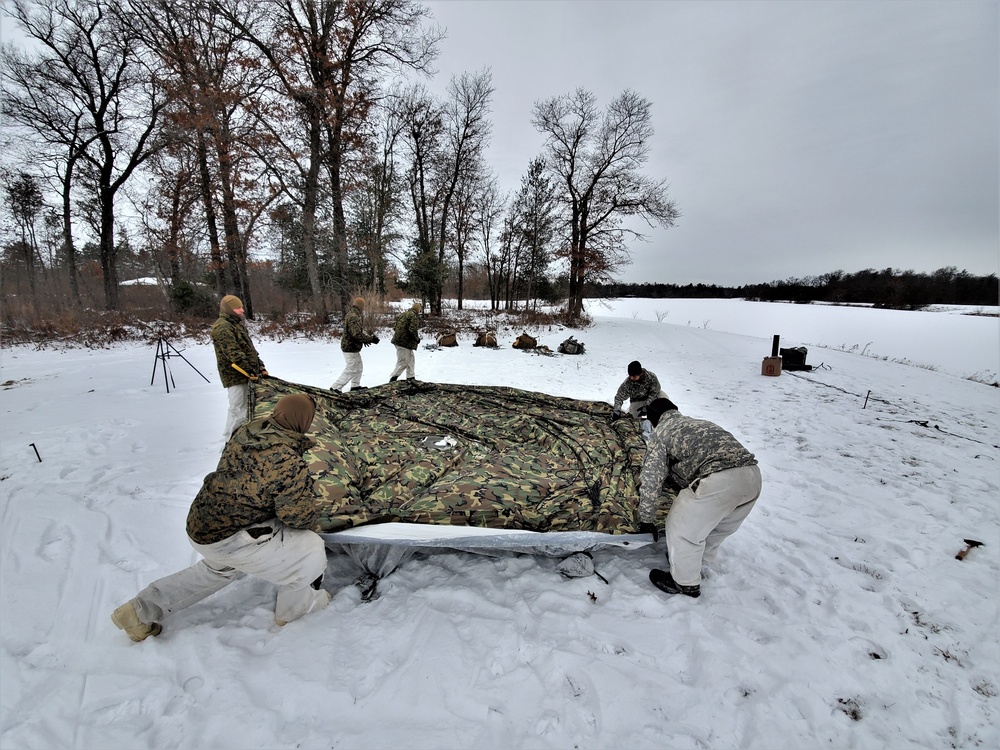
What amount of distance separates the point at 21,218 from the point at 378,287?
16.0 meters

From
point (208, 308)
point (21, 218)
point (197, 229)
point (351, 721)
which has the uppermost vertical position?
point (21, 218)

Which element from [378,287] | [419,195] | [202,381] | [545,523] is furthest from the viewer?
[419,195]

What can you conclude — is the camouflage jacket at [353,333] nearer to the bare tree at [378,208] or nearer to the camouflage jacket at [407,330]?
the camouflage jacket at [407,330]

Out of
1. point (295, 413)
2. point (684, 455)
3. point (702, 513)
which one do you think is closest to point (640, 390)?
point (684, 455)

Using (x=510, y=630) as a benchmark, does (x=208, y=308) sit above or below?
above

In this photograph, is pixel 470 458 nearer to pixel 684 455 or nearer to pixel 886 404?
pixel 684 455

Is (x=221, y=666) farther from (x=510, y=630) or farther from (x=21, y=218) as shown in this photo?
(x=21, y=218)

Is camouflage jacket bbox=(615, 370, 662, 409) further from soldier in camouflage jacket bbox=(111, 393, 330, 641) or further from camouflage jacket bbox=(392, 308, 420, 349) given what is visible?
camouflage jacket bbox=(392, 308, 420, 349)

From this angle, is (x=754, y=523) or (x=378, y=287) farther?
(x=378, y=287)

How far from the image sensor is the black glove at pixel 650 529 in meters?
2.51

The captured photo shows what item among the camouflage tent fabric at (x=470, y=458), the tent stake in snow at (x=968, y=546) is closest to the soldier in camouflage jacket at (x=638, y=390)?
the camouflage tent fabric at (x=470, y=458)

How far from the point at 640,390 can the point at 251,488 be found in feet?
12.7

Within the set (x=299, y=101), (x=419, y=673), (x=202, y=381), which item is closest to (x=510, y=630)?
(x=419, y=673)

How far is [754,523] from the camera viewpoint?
121 inches
